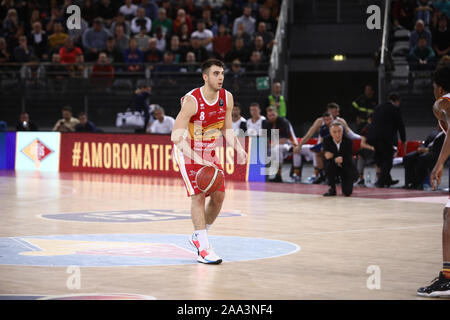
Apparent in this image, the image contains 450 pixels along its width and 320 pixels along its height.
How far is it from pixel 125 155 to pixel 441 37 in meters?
8.95

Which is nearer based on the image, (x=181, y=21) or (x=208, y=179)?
(x=208, y=179)

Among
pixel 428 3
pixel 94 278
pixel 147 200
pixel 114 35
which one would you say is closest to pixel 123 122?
pixel 114 35

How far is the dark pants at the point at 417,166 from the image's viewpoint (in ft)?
59.1

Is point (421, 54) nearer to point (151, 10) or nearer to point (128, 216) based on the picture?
point (151, 10)

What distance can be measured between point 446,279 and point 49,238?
5.24 metres

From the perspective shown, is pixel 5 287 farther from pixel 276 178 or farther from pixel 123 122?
pixel 123 122

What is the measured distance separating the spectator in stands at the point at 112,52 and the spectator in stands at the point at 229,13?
331 centimetres

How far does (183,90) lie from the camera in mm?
22844

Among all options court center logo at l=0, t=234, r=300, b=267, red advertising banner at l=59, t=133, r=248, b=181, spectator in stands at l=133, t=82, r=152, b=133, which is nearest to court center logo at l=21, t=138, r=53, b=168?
red advertising banner at l=59, t=133, r=248, b=181

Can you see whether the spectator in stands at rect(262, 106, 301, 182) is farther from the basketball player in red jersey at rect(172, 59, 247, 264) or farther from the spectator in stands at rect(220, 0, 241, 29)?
the basketball player in red jersey at rect(172, 59, 247, 264)

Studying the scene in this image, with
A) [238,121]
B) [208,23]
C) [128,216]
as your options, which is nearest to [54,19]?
[208,23]

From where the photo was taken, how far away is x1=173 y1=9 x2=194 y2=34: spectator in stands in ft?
82.7

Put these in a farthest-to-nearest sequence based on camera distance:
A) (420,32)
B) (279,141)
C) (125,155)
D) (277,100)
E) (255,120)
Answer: (420,32) → (277,100) → (125,155) → (255,120) → (279,141)

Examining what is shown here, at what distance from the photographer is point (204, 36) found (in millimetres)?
24484
